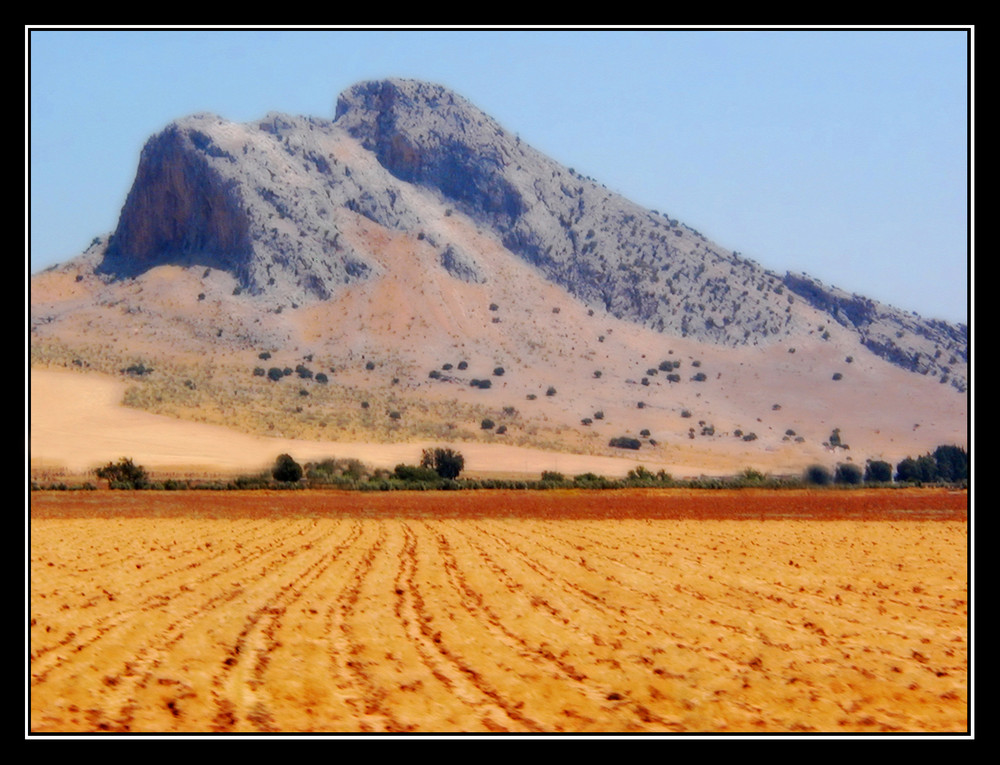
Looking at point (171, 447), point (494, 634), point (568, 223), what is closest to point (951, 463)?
point (171, 447)

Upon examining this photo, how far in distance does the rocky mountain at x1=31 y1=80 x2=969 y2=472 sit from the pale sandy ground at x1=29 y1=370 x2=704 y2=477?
3901 mm

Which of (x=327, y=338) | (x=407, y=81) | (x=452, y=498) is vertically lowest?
(x=452, y=498)

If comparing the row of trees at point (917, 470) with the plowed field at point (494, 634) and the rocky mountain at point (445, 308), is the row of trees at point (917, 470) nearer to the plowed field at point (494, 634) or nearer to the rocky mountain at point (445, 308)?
the rocky mountain at point (445, 308)

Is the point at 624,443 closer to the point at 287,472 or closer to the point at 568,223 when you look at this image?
the point at 287,472

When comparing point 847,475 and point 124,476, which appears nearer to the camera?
point 124,476

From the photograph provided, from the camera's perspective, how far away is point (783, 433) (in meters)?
104

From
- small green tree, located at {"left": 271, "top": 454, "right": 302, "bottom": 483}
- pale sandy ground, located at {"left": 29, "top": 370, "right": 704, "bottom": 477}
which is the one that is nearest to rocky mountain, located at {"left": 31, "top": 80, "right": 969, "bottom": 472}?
→ pale sandy ground, located at {"left": 29, "top": 370, "right": 704, "bottom": 477}

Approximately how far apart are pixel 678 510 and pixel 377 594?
32498mm

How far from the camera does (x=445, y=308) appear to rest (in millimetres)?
117188

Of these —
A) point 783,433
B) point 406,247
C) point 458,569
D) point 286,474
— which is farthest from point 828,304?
point 458,569

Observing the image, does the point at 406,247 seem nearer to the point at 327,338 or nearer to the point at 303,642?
the point at 327,338

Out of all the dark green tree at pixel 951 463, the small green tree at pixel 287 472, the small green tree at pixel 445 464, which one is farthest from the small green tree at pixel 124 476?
the dark green tree at pixel 951 463

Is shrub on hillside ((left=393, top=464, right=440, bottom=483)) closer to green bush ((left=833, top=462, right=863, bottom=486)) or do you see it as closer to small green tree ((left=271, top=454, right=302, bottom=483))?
small green tree ((left=271, top=454, right=302, bottom=483))

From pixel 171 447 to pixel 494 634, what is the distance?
6985 cm
